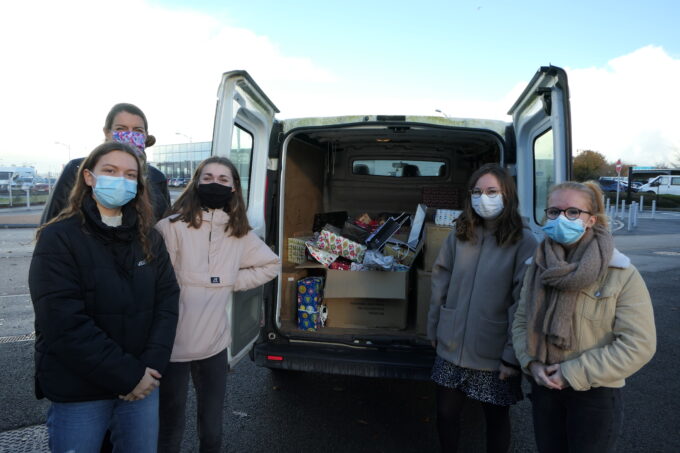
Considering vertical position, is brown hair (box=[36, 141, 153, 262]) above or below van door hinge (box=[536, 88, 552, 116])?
below

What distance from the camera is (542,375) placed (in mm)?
2102

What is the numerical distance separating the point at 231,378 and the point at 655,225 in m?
21.9

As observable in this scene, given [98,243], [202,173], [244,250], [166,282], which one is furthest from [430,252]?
[98,243]

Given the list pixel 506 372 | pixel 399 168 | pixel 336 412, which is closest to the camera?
pixel 506 372

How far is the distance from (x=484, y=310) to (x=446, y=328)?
0.77 feet

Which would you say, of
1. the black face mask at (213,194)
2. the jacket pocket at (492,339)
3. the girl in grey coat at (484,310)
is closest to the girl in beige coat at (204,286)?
the black face mask at (213,194)

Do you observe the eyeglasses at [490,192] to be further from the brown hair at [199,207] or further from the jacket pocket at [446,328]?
the brown hair at [199,207]

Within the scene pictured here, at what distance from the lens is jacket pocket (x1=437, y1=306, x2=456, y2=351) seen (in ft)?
8.43

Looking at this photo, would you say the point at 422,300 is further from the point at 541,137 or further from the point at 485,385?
the point at 541,137

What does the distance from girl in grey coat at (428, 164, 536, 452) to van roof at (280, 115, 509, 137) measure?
0.84 meters

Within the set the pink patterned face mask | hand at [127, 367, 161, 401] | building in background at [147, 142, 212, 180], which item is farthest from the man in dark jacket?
building in background at [147, 142, 212, 180]

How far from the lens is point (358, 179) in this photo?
6.18m

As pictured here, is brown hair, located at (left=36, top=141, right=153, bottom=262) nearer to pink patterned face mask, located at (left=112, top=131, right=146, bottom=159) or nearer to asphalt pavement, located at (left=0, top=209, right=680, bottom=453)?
pink patterned face mask, located at (left=112, top=131, right=146, bottom=159)

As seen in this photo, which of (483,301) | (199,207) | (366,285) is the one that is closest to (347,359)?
(366,285)
